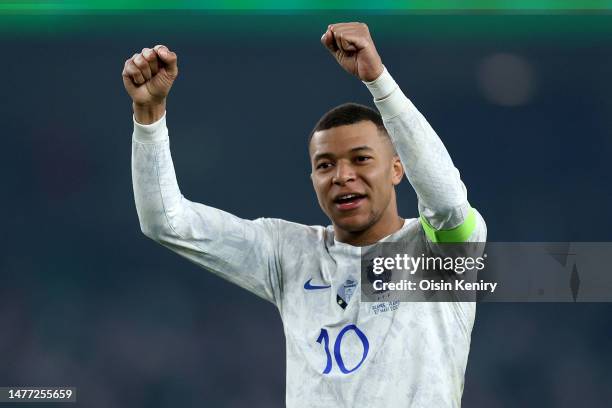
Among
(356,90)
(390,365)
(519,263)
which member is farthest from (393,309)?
(356,90)

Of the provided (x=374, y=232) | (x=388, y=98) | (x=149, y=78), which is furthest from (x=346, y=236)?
(x=149, y=78)

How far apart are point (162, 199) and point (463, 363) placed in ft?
3.76

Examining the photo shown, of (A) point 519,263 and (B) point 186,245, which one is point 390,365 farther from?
(A) point 519,263

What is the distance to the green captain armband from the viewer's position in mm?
2934

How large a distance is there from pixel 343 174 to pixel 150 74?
28.1 inches

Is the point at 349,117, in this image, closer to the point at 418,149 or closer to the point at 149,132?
the point at 418,149

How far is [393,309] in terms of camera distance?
3.10 meters

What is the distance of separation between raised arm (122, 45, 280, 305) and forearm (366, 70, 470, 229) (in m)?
0.68

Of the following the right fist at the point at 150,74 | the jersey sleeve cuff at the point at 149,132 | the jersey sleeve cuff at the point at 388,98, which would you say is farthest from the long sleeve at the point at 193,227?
the jersey sleeve cuff at the point at 388,98

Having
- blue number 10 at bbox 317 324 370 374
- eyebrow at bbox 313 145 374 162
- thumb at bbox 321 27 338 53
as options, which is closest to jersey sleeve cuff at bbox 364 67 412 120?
thumb at bbox 321 27 338 53

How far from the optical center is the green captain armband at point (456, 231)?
2.93 metres

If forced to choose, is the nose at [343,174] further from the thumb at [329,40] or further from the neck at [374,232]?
the thumb at [329,40]

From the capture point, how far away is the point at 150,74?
115 inches

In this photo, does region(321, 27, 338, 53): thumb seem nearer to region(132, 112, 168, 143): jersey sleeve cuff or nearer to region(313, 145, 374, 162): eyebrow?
region(313, 145, 374, 162): eyebrow
